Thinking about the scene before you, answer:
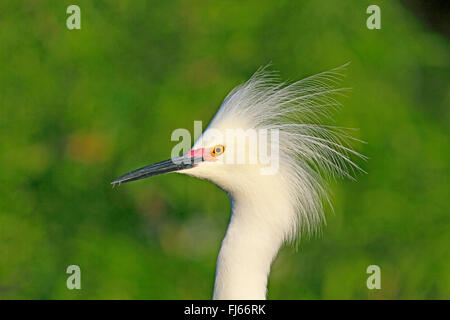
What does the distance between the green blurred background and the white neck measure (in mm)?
1443

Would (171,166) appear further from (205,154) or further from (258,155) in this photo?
(258,155)

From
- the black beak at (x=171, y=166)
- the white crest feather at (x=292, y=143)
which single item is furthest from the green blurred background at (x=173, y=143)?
the black beak at (x=171, y=166)

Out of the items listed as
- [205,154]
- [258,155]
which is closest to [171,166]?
[205,154]

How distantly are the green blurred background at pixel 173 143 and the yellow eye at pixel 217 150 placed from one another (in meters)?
1.52

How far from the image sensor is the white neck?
5.10ft

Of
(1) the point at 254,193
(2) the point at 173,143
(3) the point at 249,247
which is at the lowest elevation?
(3) the point at 249,247

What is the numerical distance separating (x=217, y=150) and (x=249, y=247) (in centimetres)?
26

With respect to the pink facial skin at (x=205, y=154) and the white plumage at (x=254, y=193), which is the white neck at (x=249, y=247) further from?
the pink facial skin at (x=205, y=154)

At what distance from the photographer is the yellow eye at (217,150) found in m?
1.58

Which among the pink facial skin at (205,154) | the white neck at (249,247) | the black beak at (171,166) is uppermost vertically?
the pink facial skin at (205,154)

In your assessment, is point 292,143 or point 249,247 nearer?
point 249,247

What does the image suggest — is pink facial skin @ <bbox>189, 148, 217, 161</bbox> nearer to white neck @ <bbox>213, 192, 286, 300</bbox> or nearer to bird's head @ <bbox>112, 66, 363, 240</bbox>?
bird's head @ <bbox>112, 66, 363, 240</bbox>

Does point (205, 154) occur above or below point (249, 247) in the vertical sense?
above

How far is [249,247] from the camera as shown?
1.55 meters
